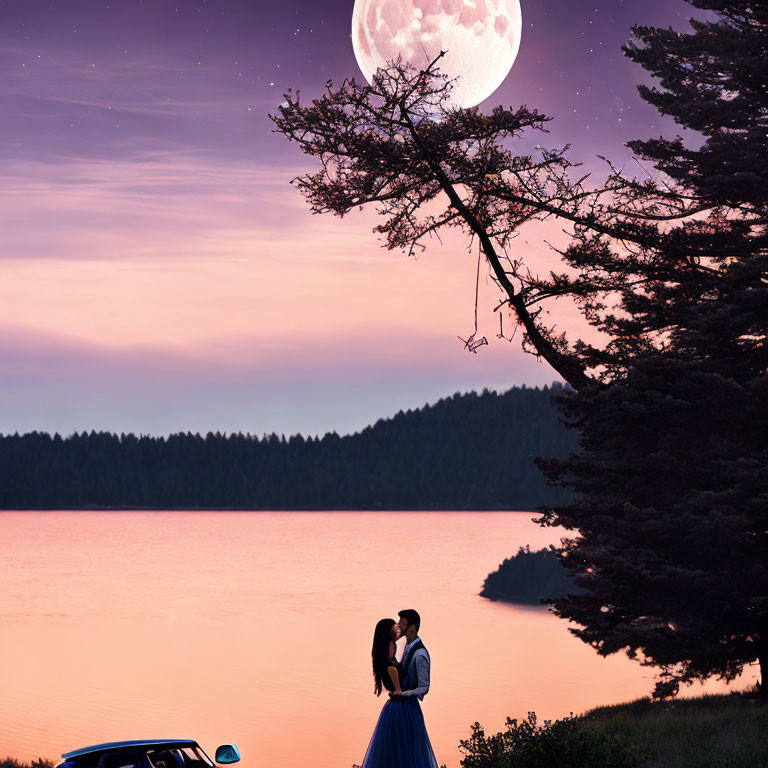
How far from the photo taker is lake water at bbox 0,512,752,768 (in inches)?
1542

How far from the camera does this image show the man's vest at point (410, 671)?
33.7 feet

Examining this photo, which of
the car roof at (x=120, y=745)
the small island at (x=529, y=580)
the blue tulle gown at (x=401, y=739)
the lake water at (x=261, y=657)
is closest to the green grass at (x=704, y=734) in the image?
the blue tulle gown at (x=401, y=739)

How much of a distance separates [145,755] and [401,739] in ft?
11.1

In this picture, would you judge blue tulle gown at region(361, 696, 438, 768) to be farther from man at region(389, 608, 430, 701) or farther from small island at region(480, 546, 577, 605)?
small island at region(480, 546, 577, 605)

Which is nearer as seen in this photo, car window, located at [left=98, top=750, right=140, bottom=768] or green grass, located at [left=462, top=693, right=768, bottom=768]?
car window, located at [left=98, top=750, right=140, bottom=768]

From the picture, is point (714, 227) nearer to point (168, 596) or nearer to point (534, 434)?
point (168, 596)

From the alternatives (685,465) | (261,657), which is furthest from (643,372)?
(261,657)

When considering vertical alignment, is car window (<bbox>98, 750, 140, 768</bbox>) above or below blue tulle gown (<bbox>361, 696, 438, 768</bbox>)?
above

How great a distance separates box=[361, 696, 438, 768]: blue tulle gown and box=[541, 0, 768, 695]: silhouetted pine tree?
6.49m

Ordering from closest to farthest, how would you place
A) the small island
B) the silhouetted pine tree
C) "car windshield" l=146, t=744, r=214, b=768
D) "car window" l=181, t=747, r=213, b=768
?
1. "car windshield" l=146, t=744, r=214, b=768
2. "car window" l=181, t=747, r=213, b=768
3. the silhouetted pine tree
4. the small island

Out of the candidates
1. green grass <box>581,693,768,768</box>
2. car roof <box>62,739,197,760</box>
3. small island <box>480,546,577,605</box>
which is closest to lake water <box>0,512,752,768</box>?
small island <box>480,546,577,605</box>

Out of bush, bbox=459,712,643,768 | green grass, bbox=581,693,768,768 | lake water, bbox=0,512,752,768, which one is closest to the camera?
bush, bbox=459,712,643,768

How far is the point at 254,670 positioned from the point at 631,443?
40934 millimetres

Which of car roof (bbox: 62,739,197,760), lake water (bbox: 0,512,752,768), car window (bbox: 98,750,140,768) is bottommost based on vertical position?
lake water (bbox: 0,512,752,768)
